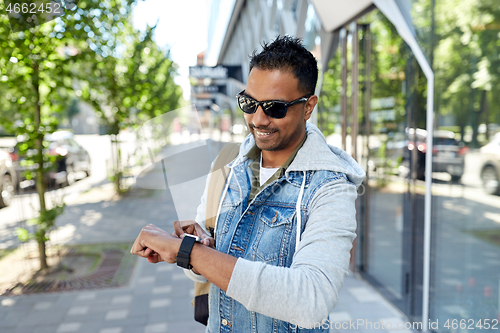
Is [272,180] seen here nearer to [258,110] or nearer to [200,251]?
[258,110]

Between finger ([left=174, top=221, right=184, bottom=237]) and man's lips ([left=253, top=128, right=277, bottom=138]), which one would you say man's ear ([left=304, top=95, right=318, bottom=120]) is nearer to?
man's lips ([left=253, top=128, right=277, bottom=138])

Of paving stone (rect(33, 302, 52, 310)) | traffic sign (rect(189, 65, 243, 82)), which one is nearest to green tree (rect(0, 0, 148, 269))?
paving stone (rect(33, 302, 52, 310))

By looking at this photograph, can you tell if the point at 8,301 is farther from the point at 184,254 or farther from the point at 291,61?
the point at 291,61

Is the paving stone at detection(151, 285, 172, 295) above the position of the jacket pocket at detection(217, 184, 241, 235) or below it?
below

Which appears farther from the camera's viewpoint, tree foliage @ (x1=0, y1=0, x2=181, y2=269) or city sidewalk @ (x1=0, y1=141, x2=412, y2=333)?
tree foliage @ (x1=0, y1=0, x2=181, y2=269)

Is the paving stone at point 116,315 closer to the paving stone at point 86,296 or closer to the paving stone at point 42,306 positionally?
the paving stone at point 86,296

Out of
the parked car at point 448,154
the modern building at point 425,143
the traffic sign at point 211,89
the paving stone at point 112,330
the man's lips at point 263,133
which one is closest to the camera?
the man's lips at point 263,133

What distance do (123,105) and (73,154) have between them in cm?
480

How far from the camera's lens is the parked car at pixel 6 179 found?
9.23m

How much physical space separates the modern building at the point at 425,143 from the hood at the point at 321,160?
529mm

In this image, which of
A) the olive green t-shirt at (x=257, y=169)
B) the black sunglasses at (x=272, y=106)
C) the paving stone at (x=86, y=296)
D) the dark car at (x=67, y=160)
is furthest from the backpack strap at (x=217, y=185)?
the dark car at (x=67, y=160)

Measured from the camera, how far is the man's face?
1340 millimetres

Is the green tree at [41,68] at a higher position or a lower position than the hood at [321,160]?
higher

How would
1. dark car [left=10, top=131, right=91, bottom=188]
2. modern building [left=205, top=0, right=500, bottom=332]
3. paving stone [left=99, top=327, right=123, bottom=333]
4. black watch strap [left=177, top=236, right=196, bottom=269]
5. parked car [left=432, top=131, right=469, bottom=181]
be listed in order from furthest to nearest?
dark car [left=10, top=131, right=91, bottom=188] → paving stone [left=99, top=327, right=123, bottom=333] → parked car [left=432, top=131, right=469, bottom=181] → modern building [left=205, top=0, right=500, bottom=332] → black watch strap [left=177, top=236, right=196, bottom=269]
